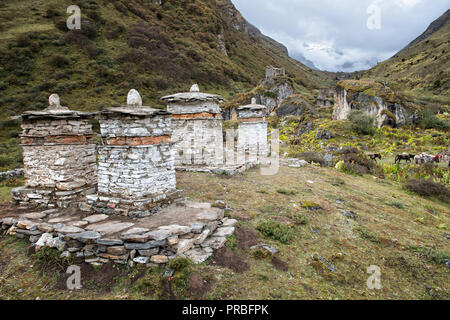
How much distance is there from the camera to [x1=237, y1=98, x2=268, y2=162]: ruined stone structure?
1406cm

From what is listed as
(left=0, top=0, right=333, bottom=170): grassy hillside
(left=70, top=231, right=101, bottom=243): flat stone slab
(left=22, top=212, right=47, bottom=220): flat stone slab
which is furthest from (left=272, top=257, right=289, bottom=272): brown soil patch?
(left=0, top=0, right=333, bottom=170): grassy hillside

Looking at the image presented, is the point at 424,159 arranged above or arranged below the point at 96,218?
above

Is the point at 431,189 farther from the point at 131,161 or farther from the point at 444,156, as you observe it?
the point at 131,161

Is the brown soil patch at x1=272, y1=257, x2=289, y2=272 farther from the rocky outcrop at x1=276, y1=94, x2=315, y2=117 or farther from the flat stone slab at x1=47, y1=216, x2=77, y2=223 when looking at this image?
the rocky outcrop at x1=276, y1=94, x2=315, y2=117

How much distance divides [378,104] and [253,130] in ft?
46.1

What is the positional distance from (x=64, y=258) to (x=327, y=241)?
551 centimetres

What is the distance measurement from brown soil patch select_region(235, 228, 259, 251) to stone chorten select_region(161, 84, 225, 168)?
541 centimetres

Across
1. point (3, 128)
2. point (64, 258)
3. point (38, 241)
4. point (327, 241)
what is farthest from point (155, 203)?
point (3, 128)

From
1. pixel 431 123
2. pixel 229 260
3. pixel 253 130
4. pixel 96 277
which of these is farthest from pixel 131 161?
pixel 431 123

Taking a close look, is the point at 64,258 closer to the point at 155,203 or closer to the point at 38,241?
the point at 38,241

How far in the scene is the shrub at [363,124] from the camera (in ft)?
63.6

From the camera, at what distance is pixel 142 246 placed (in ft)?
13.0

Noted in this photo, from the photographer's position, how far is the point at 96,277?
3.82 metres

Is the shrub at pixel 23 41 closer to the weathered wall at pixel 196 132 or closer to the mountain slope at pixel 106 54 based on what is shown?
the mountain slope at pixel 106 54
